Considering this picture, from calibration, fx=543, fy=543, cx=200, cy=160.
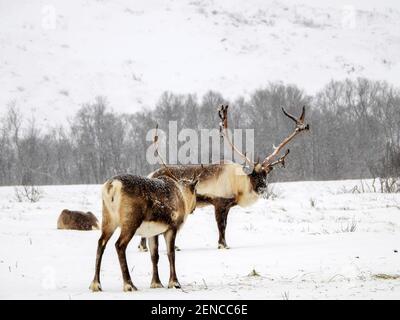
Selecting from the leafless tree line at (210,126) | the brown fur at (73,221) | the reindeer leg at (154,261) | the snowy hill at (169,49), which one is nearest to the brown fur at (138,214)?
the reindeer leg at (154,261)

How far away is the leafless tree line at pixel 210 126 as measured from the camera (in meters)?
50.5

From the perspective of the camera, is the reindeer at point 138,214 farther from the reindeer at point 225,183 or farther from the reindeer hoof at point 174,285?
the reindeer at point 225,183

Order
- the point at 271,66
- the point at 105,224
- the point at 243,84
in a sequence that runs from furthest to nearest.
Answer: the point at 271,66 < the point at 243,84 < the point at 105,224

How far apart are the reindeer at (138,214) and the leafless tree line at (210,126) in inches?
1657

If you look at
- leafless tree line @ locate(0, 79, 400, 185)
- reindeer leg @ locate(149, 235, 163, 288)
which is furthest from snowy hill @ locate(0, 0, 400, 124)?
reindeer leg @ locate(149, 235, 163, 288)

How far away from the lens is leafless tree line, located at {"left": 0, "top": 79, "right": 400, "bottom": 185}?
50469 millimetres

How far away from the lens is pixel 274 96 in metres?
52.8

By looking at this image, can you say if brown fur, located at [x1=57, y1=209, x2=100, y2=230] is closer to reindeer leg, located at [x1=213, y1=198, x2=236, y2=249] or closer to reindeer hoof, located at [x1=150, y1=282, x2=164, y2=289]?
reindeer leg, located at [x1=213, y1=198, x2=236, y2=249]

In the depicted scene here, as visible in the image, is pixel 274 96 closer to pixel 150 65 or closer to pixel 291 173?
pixel 291 173

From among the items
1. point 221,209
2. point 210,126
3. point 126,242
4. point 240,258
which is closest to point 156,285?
point 126,242

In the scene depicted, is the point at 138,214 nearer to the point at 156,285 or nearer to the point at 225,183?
the point at 156,285

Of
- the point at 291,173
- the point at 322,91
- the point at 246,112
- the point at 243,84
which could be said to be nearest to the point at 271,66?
the point at 243,84

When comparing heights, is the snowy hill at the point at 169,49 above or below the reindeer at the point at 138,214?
above
